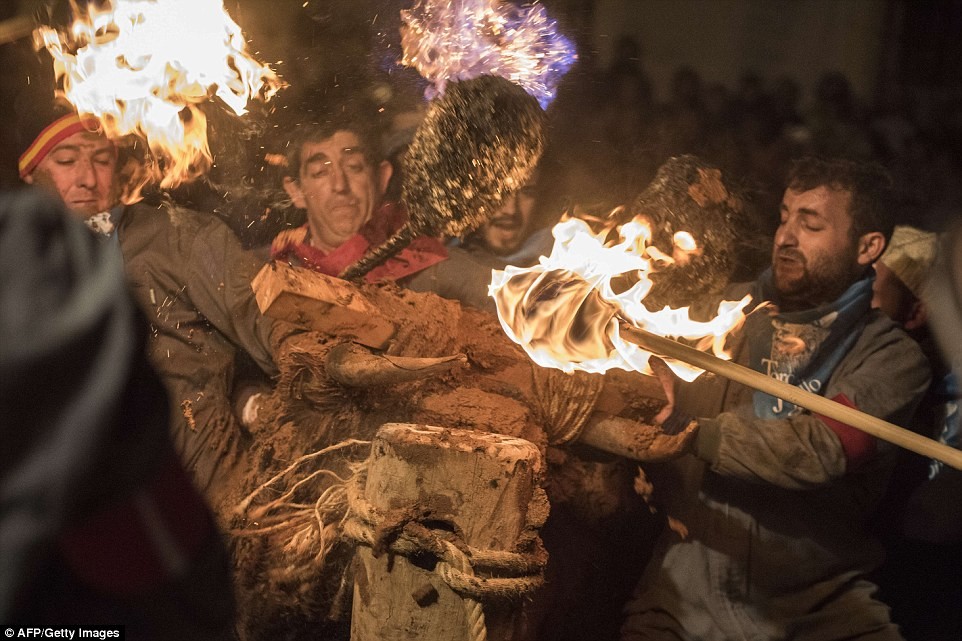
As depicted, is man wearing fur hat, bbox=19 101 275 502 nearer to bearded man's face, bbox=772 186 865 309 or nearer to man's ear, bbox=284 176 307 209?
man's ear, bbox=284 176 307 209

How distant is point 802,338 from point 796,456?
0.43 meters

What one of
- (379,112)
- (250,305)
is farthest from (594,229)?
(250,305)

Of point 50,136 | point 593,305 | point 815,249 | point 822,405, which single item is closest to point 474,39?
point 593,305

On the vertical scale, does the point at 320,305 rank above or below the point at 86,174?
below

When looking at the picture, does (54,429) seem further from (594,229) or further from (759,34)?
(759,34)

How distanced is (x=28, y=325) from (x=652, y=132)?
2.34 metres

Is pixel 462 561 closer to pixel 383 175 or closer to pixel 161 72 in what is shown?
pixel 383 175

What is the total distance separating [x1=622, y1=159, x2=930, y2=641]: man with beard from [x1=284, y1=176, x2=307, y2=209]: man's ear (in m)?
1.55

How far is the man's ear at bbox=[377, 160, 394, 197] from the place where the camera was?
2.88 m

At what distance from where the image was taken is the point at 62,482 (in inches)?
43.7

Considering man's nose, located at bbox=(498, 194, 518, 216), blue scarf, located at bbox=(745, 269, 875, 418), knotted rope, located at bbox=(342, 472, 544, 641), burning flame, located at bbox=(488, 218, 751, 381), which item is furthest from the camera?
man's nose, located at bbox=(498, 194, 518, 216)

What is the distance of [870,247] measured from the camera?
279cm

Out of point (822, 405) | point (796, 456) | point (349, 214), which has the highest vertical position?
point (349, 214)

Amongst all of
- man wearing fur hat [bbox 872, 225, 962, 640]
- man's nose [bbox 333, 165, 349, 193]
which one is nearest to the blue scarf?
man wearing fur hat [bbox 872, 225, 962, 640]
